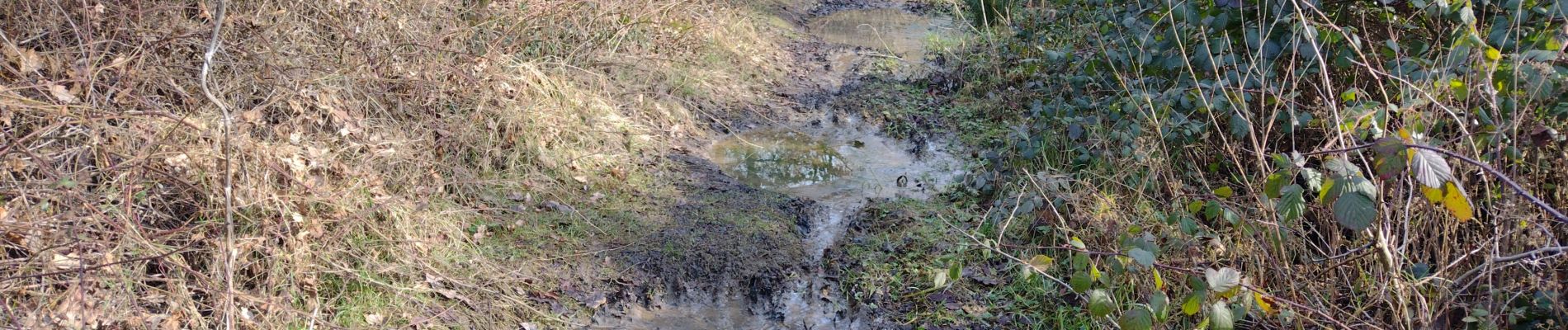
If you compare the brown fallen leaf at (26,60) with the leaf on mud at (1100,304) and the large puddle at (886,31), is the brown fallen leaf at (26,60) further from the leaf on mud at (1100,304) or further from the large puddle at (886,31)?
the large puddle at (886,31)

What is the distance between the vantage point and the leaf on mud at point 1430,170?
2154mm

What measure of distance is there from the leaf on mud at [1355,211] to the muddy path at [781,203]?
2.07 metres

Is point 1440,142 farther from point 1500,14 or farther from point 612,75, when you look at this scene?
point 612,75

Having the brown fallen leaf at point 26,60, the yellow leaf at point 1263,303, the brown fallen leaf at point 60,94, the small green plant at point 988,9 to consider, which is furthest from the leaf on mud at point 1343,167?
the small green plant at point 988,9

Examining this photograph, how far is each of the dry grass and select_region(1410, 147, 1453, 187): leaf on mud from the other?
10.2 ft

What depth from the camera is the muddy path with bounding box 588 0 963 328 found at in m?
4.36

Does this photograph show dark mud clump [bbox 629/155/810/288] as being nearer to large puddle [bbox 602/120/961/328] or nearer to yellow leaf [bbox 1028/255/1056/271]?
large puddle [bbox 602/120/961/328]

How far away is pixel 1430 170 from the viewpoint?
7.14ft

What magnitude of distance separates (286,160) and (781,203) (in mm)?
2447

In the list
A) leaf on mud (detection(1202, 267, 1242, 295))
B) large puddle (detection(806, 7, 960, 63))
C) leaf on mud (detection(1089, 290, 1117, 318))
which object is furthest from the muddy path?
leaf on mud (detection(1202, 267, 1242, 295))

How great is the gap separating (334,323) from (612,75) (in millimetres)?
3435

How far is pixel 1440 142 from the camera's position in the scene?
273 cm

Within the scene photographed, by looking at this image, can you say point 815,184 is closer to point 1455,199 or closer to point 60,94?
point 60,94

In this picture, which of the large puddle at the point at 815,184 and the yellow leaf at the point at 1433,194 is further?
the large puddle at the point at 815,184
